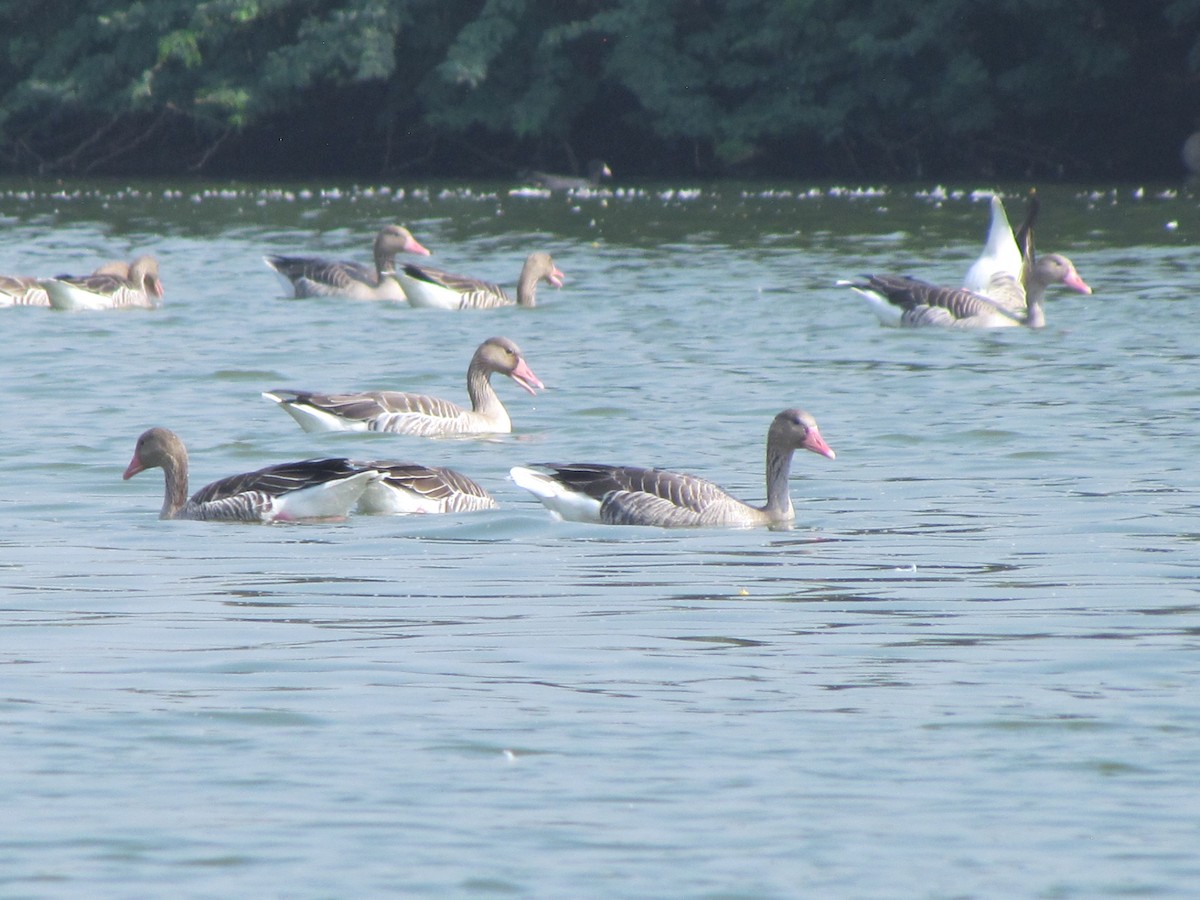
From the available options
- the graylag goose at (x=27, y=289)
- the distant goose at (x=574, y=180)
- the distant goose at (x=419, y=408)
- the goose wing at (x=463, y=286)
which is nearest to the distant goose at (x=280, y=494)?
the distant goose at (x=419, y=408)

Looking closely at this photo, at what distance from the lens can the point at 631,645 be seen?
24.3ft

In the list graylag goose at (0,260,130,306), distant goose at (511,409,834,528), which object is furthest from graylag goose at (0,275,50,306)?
distant goose at (511,409,834,528)

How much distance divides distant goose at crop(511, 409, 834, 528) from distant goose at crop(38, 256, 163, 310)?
37.7ft

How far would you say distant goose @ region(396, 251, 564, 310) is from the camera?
2136 cm

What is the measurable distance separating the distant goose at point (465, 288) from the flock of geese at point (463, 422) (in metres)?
0.02

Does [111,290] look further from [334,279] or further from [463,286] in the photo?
[463,286]

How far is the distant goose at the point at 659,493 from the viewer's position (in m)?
10.2

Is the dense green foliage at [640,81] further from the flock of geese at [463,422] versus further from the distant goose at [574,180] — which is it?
the flock of geese at [463,422]

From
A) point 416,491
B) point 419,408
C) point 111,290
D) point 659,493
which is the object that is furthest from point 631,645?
point 111,290

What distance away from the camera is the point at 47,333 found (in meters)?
19.6

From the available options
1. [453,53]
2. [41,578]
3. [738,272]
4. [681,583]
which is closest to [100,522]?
[41,578]

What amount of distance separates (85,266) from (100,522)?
1652cm

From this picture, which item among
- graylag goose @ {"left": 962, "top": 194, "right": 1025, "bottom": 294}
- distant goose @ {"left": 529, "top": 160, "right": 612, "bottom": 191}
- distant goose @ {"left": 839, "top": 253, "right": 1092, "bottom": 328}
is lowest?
distant goose @ {"left": 839, "top": 253, "right": 1092, "bottom": 328}

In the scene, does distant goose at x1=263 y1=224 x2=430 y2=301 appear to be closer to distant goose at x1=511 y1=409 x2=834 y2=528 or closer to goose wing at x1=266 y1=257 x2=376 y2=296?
goose wing at x1=266 y1=257 x2=376 y2=296
